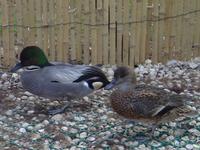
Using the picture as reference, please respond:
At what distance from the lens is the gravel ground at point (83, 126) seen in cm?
447

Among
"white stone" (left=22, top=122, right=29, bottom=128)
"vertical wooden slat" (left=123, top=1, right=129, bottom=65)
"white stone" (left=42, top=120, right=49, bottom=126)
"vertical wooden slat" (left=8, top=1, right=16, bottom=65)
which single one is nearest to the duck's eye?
"white stone" (left=42, top=120, right=49, bottom=126)

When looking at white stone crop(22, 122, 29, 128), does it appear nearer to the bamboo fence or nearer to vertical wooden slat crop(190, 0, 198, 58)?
the bamboo fence

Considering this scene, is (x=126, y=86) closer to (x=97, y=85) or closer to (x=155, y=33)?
(x=97, y=85)

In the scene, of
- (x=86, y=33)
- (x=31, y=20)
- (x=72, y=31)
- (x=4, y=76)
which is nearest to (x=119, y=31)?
(x=86, y=33)

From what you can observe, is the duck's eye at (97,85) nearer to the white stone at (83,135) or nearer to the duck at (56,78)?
the duck at (56,78)

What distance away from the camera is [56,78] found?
16.5ft

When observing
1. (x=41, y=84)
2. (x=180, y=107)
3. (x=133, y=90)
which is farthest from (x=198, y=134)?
(x=41, y=84)

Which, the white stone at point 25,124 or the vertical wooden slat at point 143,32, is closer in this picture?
the white stone at point 25,124

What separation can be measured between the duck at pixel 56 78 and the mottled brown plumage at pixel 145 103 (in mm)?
640

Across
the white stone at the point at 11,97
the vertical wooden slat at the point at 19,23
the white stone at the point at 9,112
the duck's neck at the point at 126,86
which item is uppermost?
the vertical wooden slat at the point at 19,23

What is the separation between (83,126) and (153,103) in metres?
0.75

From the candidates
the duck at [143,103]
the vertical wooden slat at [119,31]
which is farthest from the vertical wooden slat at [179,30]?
the duck at [143,103]

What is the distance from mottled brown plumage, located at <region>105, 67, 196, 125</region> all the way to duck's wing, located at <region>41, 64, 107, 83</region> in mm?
653

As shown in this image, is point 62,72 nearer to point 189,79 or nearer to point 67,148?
point 67,148
